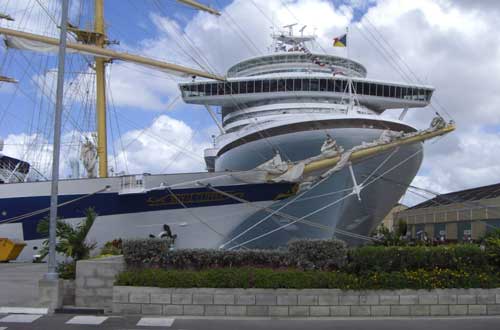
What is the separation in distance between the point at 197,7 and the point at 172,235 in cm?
1392

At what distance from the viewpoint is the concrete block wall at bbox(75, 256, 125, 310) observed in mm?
11562

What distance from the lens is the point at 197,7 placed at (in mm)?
30734

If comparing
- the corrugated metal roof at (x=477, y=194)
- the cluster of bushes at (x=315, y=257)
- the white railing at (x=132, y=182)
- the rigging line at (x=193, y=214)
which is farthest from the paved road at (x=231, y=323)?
the corrugated metal roof at (x=477, y=194)

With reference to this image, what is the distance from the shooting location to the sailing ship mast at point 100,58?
25109mm

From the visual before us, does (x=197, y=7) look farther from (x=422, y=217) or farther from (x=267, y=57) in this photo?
(x=422, y=217)

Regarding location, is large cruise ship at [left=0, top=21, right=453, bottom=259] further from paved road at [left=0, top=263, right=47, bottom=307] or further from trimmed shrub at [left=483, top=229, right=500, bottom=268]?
trimmed shrub at [left=483, top=229, right=500, bottom=268]

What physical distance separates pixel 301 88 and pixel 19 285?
16.2 metres

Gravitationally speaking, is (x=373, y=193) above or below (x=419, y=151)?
below

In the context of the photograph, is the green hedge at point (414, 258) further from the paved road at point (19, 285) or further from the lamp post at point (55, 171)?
the paved road at point (19, 285)

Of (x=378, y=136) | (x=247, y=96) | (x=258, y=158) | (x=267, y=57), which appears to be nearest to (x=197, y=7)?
(x=267, y=57)

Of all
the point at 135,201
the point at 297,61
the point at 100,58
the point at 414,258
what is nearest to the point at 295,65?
the point at 297,61

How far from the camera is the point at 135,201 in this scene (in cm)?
2109

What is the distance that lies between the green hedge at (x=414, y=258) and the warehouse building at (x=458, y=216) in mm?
25704

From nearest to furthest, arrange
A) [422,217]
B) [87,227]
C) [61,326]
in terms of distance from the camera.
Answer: [61,326]
[87,227]
[422,217]
